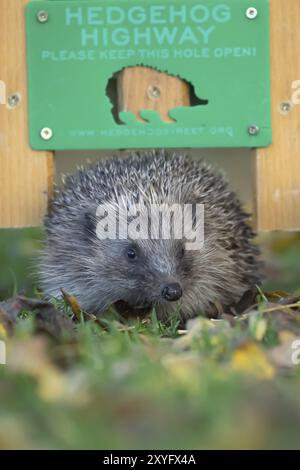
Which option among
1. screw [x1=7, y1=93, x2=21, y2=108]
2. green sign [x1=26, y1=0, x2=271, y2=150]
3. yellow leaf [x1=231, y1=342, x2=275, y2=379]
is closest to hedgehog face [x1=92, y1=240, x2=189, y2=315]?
green sign [x1=26, y1=0, x2=271, y2=150]

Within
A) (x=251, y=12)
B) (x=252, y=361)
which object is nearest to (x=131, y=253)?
(x=251, y=12)

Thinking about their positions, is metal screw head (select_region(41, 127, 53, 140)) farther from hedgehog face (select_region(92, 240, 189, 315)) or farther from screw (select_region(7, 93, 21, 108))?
hedgehog face (select_region(92, 240, 189, 315))

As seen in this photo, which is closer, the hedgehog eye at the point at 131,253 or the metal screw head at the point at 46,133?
the hedgehog eye at the point at 131,253

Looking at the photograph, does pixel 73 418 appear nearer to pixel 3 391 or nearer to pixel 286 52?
pixel 3 391

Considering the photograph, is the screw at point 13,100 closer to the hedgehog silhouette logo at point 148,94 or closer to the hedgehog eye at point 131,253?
the hedgehog silhouette logo at point 148,94

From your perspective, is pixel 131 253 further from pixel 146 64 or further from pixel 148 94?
pixel 146 64

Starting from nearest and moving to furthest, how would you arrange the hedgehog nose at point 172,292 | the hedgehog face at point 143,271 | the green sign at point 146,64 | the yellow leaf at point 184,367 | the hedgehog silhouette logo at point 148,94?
the yellow leaf at point 184,367, the hedgehog nose at point 172,292, the hedgehog face at point 143,271, the green sign at point 146,64, the hedgehog silhouette logo at point 148,94

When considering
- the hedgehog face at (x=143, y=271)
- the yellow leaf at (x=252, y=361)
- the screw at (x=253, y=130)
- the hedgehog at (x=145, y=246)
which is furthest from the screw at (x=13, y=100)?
the yellow leaf at (x=252, y=361)
